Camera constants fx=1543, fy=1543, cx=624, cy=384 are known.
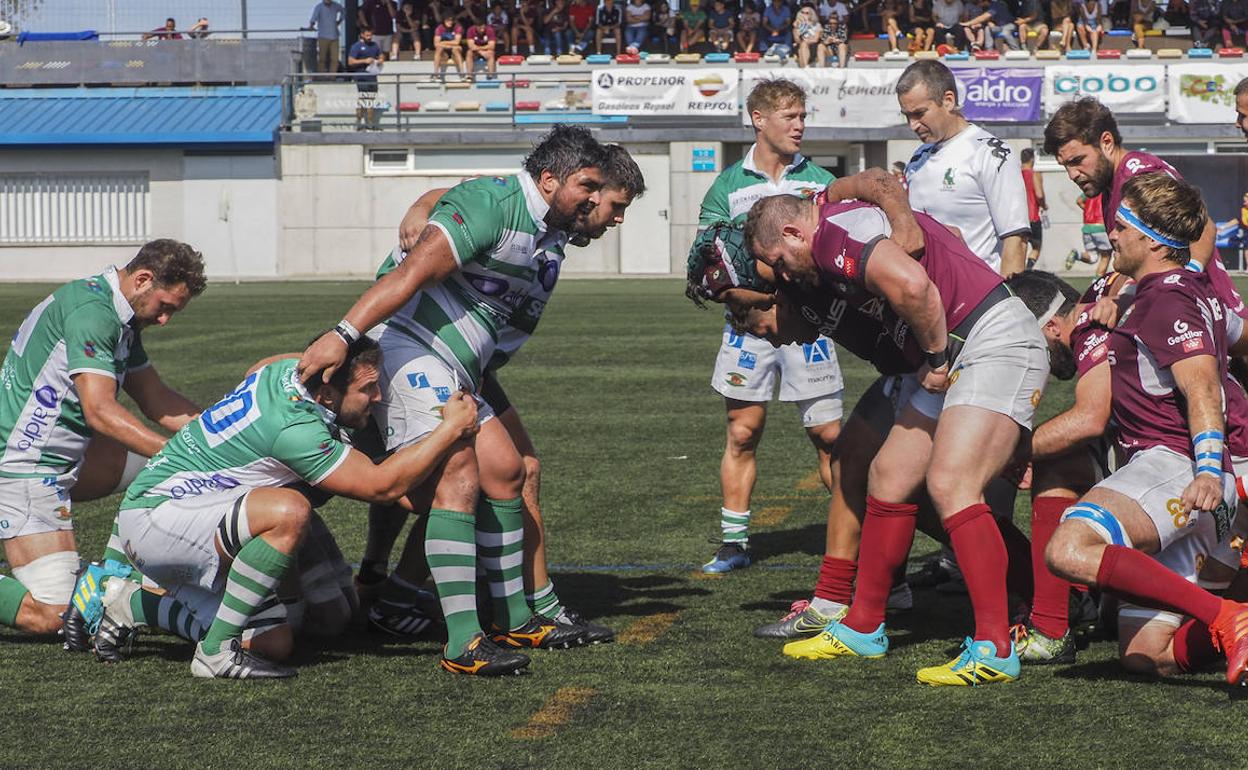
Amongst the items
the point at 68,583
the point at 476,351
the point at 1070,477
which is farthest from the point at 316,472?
the point at 1070,477

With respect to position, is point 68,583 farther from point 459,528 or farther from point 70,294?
point 459,528

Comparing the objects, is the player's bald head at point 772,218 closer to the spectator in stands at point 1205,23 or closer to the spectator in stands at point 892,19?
the spectator in stands at point 892,19

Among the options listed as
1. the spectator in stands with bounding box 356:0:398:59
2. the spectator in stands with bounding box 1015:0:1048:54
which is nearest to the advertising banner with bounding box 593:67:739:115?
the spectator in stands with bounding box 1015:0:1048:54

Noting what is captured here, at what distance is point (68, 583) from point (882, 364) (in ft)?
10.3

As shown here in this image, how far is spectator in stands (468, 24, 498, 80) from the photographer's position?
36000mm

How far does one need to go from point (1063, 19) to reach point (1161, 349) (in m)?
32.2

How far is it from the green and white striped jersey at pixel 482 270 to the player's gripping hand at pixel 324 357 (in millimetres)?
353

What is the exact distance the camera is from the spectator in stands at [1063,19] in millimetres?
34406

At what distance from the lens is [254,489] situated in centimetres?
523

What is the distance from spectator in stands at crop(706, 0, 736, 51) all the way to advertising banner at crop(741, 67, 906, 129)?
13.8 feet

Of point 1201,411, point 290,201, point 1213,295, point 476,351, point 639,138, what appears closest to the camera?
point 1201,411

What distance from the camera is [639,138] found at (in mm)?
33781

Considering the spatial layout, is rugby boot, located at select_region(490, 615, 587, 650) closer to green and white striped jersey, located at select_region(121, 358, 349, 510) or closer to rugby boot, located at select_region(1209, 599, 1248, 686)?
green and white striped jersey, located at select_region(121, 358, 349, 510)

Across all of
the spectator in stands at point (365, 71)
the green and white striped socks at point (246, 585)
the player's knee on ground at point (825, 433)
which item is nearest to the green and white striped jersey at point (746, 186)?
the player's knee on ground at point (825, 433)
